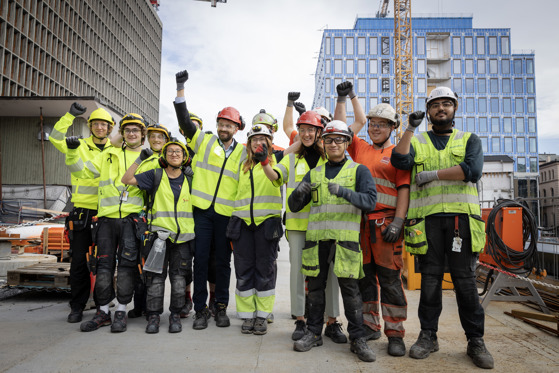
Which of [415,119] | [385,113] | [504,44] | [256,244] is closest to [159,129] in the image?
[256,244]

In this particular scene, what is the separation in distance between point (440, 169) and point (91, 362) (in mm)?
3262

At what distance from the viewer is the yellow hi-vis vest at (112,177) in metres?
4.29

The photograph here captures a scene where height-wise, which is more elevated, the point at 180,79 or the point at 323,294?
the point at 180,79

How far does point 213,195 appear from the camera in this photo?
434 centimetres

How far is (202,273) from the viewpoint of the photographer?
426 centimetres

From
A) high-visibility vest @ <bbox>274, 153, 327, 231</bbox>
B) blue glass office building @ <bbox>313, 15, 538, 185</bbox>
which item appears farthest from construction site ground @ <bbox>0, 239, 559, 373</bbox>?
blue glass office building @ <bbox>313, 15, 538, 185</bbox>

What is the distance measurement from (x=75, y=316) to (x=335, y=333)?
111 inches

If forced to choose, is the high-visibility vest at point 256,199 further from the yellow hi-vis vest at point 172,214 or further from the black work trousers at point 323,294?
the black work trousers at point 323,294

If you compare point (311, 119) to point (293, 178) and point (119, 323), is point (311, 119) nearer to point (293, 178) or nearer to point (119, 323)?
point (293, 178)

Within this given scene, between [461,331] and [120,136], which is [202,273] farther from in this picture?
[461,331]

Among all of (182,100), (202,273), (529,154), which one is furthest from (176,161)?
(529,154)

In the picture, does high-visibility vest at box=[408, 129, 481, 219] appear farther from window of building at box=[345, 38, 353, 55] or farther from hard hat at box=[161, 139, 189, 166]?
window of building at box=[345, 38, 353, 55]

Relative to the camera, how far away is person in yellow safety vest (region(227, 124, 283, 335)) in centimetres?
405

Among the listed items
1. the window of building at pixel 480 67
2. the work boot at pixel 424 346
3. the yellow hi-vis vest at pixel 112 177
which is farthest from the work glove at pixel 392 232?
the window of building at pixel 480 67
